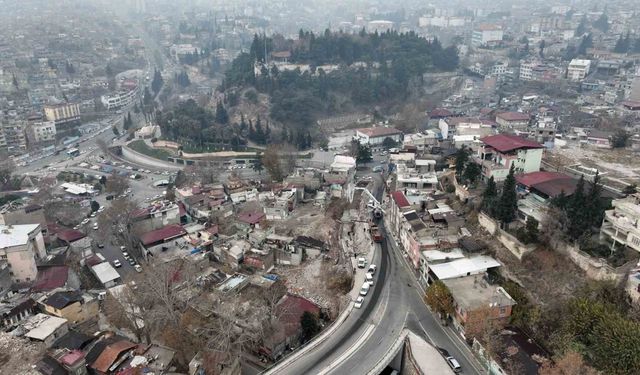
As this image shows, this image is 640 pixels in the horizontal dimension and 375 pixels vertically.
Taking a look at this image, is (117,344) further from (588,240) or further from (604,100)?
(604,100)

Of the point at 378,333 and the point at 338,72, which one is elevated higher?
the point at 338,72

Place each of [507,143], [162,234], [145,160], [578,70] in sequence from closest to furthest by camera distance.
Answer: [507,143], [162,234], [145,160], [578,70]

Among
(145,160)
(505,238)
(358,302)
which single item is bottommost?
(145,160)

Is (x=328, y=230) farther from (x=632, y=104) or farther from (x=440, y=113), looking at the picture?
(x=632, y=104)

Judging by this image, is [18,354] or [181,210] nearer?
[18,354]

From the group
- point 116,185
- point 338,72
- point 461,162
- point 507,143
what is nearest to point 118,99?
point 338,72

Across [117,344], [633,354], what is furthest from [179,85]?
[633,354]
